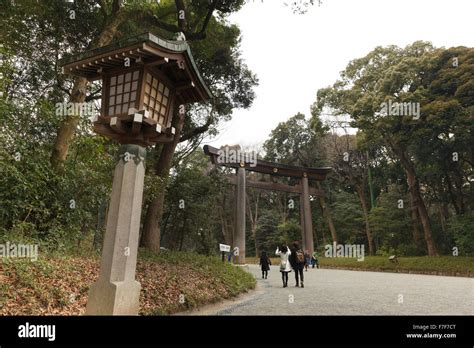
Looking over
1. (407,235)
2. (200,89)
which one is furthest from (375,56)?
(200,89)

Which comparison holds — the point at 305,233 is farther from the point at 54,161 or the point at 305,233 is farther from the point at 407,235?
the point at 54,161

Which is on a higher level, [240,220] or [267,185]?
[267,185]

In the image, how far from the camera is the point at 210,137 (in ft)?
59.0

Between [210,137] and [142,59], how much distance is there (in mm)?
13050

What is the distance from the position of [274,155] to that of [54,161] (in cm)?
2917

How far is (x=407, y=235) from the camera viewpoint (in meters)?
25.4

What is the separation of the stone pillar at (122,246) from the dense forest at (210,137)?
278cm

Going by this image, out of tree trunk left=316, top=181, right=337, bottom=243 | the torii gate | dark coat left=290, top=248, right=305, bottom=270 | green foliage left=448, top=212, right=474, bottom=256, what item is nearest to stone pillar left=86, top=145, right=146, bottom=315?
dark coat left=290, top=248, right=305, bottom=270

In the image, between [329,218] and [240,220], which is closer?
[240,220]

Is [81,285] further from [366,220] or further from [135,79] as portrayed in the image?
[366,220]

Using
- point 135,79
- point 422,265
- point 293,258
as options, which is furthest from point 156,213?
point 422,265
